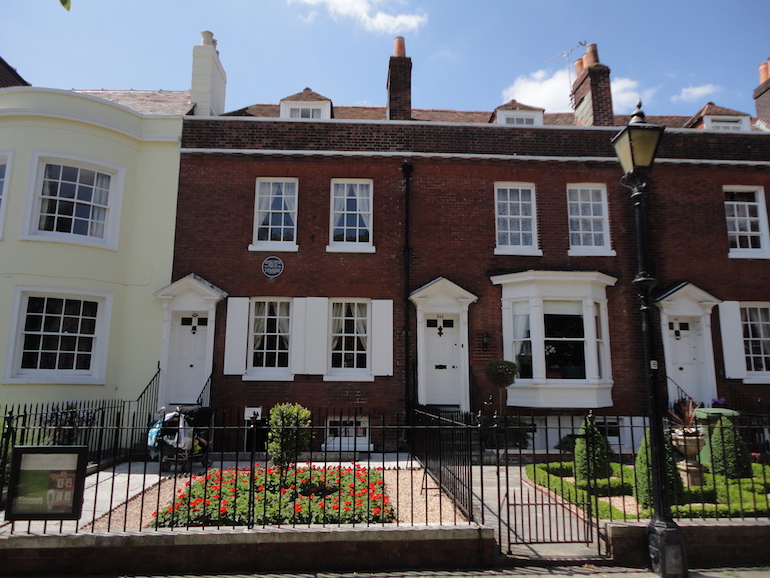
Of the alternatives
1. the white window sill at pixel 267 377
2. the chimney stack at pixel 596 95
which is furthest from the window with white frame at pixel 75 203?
the chimney stack at pixel 596 95

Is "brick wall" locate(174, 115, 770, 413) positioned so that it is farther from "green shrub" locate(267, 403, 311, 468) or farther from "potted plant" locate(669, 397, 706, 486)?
"potted plant" locate(669, 397, 706, 486)

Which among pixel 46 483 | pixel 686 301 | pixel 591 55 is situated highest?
pixel 591 55

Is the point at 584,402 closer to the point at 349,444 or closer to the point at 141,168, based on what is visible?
the point at 349,444

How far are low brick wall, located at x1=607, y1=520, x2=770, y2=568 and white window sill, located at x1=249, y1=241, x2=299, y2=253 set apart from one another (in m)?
9.62

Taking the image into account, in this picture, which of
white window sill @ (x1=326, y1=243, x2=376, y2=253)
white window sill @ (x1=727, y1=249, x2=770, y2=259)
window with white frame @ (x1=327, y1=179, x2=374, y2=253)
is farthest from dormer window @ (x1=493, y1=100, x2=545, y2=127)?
white window sill @ (x1=727, y1=249, x2=770, y2=259)

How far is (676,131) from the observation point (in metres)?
14.4

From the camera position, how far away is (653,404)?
6121mm

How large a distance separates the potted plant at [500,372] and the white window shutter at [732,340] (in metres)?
5.67

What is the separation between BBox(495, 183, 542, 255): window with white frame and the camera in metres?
14.0

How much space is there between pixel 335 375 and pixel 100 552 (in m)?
7.60

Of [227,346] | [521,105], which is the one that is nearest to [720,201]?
[521,105]

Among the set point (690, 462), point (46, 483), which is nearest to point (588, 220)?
point (690, 462)

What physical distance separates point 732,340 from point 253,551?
13132 mm

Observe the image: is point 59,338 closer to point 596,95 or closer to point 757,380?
point 596,95
